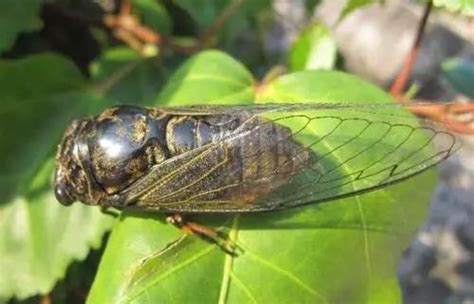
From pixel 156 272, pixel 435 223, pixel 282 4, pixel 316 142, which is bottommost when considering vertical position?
pixel 435 223

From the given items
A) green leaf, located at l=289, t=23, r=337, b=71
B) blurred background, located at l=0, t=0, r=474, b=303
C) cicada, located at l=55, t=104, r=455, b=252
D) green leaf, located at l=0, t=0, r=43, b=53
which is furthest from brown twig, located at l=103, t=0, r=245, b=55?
cicada, located at l=55, t=104, r=455, b=252

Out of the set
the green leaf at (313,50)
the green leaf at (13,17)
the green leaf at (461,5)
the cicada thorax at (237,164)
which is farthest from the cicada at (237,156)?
the green leaf at (313,50)

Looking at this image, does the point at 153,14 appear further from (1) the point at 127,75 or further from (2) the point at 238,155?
(2) the point at 238,155

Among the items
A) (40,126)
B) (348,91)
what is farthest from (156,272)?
(40,126)

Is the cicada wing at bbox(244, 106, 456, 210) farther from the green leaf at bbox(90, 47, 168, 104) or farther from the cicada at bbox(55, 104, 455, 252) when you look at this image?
the green leaf at bbox(90, 47, 168, 104)

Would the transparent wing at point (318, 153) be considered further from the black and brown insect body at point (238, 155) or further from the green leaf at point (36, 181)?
the green leaf at point (36, 181)

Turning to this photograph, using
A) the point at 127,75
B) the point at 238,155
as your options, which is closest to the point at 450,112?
the point at 238,155

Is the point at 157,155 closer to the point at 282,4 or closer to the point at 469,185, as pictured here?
the point at 469,185
